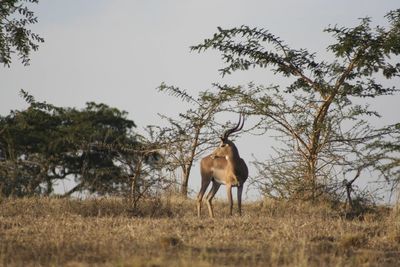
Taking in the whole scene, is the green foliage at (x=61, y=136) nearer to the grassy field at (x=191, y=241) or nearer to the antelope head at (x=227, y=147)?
the antelope head at (x=227, y=147)

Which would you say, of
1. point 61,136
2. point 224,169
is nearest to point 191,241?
point 224,169

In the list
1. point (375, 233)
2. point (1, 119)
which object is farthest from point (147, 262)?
point (1, 119)

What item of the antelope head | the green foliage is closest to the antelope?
the antelope head

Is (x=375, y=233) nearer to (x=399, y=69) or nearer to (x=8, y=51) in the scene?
(x=399, y=69)

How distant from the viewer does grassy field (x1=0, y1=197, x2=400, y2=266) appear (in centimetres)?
772

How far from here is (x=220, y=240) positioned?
906cm

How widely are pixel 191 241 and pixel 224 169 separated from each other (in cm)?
545

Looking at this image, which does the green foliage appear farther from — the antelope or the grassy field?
the grassy field

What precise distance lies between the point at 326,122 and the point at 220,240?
20.7 ft


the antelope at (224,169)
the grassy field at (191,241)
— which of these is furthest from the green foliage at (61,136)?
the grassy field at (191,241)

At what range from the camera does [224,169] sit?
47.0 ft

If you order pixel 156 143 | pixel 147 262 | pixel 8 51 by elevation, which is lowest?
pixel 147 262

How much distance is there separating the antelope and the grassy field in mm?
1881

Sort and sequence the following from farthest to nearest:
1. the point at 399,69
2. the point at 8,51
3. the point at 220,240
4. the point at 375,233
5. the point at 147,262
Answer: the point at 399,69 < the point at 8,51 < the point at 375,233 < the point at 220,240 < the point at 147,262
